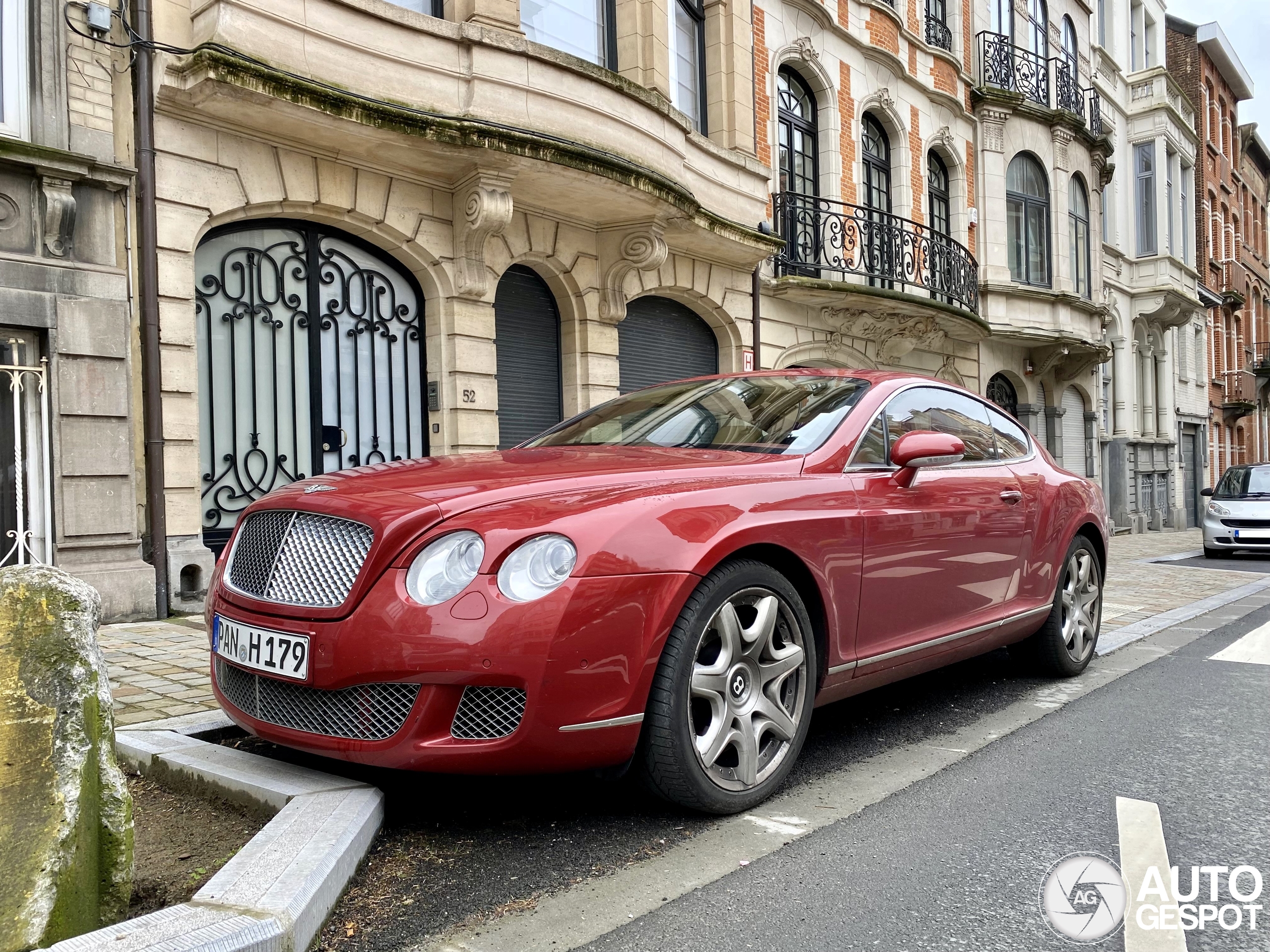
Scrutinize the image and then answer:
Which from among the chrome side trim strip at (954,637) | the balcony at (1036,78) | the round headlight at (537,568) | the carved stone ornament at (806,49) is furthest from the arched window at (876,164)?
the round headlight at (537,568)

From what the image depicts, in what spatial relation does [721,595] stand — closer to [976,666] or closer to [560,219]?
[976,666]

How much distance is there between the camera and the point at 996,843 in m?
2.92

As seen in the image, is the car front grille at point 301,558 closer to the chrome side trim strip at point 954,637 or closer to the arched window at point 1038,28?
the chrome side trim strip at point 954,637

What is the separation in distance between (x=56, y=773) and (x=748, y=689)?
6.09 feet

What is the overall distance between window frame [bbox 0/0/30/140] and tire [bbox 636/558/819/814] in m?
6.63

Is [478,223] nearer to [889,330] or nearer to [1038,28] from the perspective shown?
[889,330]

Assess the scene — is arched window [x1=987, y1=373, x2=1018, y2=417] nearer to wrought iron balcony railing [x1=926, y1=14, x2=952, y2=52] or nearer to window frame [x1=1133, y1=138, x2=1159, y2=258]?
wrought iron balcony railing [x1=926, y1=14, x2=952, y2=52]

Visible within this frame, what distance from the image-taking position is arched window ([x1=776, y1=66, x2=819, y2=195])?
1545 centimetres

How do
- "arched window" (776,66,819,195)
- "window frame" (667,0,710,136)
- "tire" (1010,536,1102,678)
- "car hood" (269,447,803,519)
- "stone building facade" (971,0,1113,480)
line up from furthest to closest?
1. "stone building facade" (971,0,1113,480)
2. "arched window" (776,66,819,195)
3. "window frame" (667,0,710,136)
4. "tire" (1010,536,1102,678)
5. "car hood" (269,447,803,519)

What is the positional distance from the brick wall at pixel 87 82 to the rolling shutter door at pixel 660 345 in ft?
19.4

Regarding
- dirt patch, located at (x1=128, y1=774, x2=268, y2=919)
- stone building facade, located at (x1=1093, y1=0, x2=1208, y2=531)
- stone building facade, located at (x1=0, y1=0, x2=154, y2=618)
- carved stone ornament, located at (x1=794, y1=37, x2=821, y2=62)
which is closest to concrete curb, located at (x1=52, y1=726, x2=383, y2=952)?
dirt patch, located at (x1=128, y1=774, x2=268, y2=919)

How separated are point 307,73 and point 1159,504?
26934 mm

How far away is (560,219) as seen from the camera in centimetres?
1100

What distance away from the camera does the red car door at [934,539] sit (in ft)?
12.0
